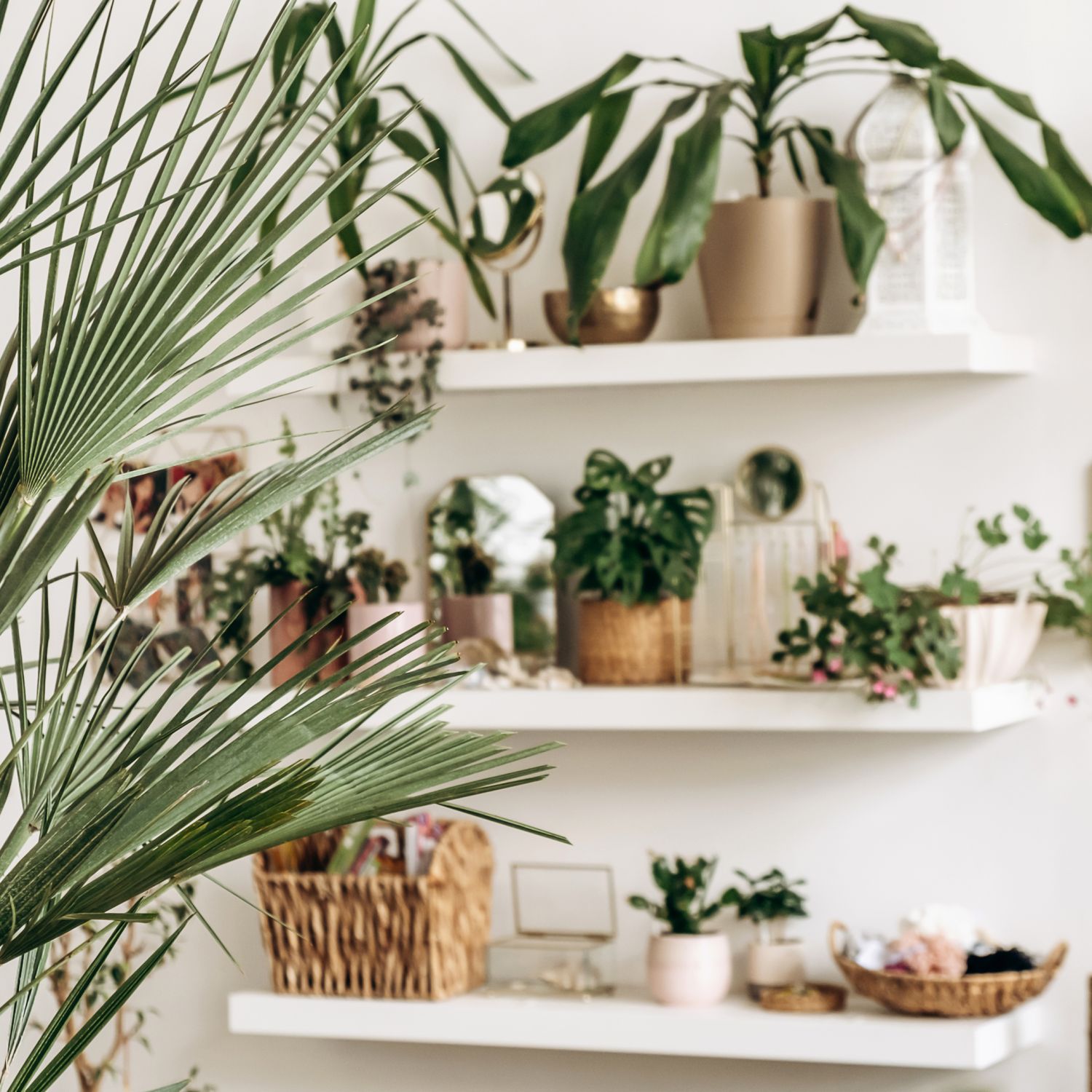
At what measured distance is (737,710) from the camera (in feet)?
7.38

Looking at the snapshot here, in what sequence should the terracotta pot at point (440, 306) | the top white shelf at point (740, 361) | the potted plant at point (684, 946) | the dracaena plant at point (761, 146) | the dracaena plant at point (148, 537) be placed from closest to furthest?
the dracaena plant at point (148, 537), the dracaena plant at point (761, 146), the top white shelf at point (740, 361), the potted plant at point (684, 946), the terracotta pot at point (440, 306)

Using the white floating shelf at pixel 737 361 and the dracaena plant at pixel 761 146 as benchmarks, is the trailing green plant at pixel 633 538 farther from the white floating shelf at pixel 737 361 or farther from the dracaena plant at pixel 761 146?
the dracaena plant at pixel 761 146

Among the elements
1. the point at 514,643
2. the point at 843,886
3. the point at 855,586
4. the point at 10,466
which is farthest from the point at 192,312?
the point at 843,886

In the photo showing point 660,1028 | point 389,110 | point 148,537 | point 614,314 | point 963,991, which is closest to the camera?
point 148,537

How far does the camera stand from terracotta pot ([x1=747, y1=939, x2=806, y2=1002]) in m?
2.33

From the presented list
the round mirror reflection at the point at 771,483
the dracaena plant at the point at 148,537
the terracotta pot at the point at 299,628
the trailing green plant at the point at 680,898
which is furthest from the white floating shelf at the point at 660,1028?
the dracaena plant at the point at 148,537

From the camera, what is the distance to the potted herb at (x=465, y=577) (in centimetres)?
244

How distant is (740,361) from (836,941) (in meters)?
0.86

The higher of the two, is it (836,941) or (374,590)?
(374,590)

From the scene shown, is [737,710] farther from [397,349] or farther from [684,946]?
[397,349]

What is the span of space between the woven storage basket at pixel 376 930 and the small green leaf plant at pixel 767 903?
414 mm

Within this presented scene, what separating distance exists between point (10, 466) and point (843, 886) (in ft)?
5.59

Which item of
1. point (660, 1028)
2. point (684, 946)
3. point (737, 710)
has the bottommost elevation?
point (660, 1028)

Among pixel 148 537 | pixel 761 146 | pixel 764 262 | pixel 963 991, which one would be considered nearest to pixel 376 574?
pixel 764 262
